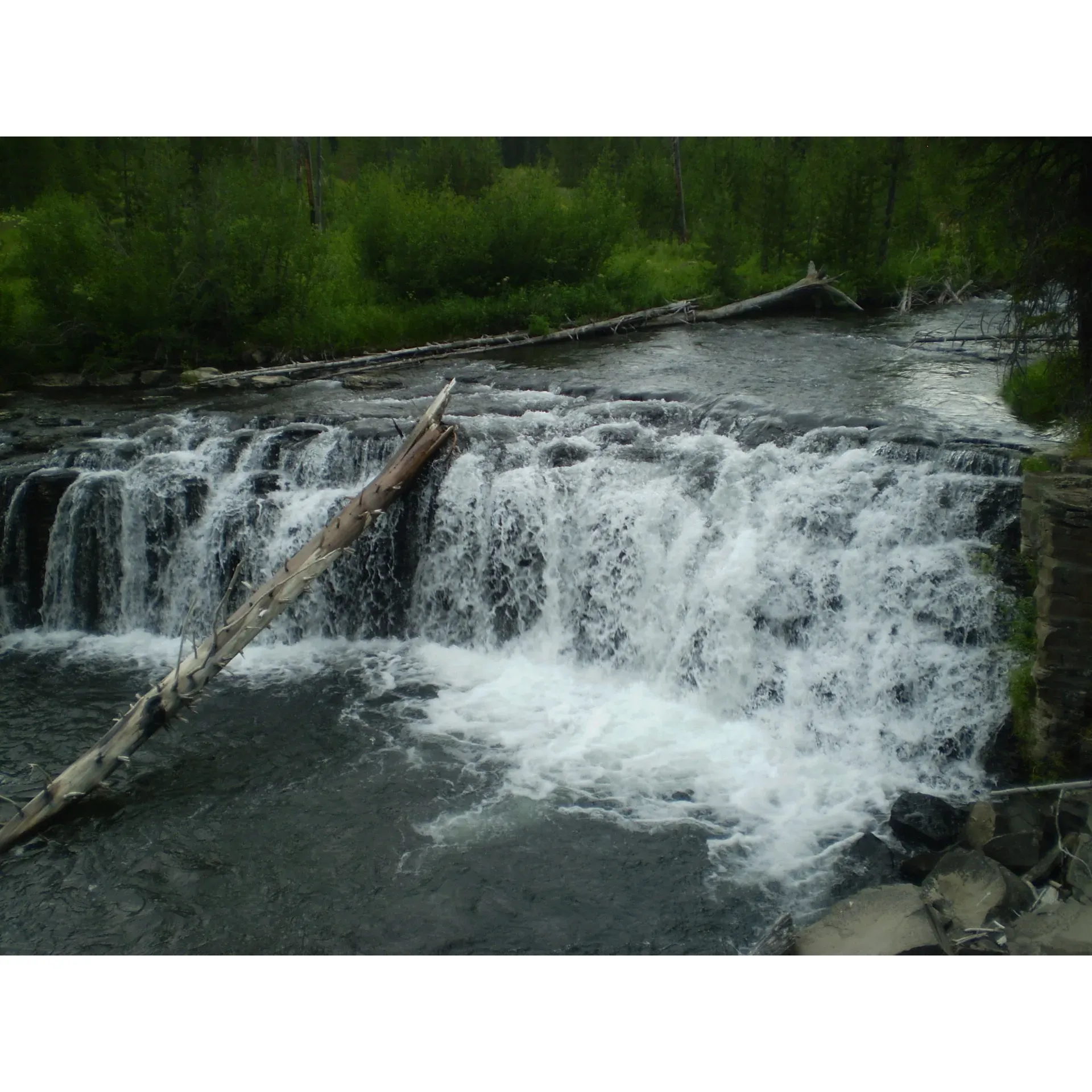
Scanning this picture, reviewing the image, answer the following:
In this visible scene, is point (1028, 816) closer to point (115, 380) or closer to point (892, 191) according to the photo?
point (892, 191)

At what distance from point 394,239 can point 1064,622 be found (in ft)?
45.5

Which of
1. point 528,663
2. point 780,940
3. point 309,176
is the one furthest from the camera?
point 309,176

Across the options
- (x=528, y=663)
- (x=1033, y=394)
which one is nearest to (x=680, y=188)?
(x=1033, y=394)

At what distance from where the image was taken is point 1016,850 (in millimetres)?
5270

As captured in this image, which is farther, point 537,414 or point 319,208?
point 319,208

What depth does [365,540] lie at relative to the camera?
9.27 m

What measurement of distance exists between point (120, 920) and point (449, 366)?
10081 mm

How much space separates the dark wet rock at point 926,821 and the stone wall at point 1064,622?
25.2 inches

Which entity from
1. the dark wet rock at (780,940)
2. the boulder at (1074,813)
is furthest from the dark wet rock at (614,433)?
the dark wet rock at (780,940)

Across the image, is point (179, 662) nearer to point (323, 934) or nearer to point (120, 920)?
point (120, 920)

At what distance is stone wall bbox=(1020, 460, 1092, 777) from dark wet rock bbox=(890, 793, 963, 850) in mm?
639

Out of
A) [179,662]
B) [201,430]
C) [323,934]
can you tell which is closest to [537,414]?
[201,430]
